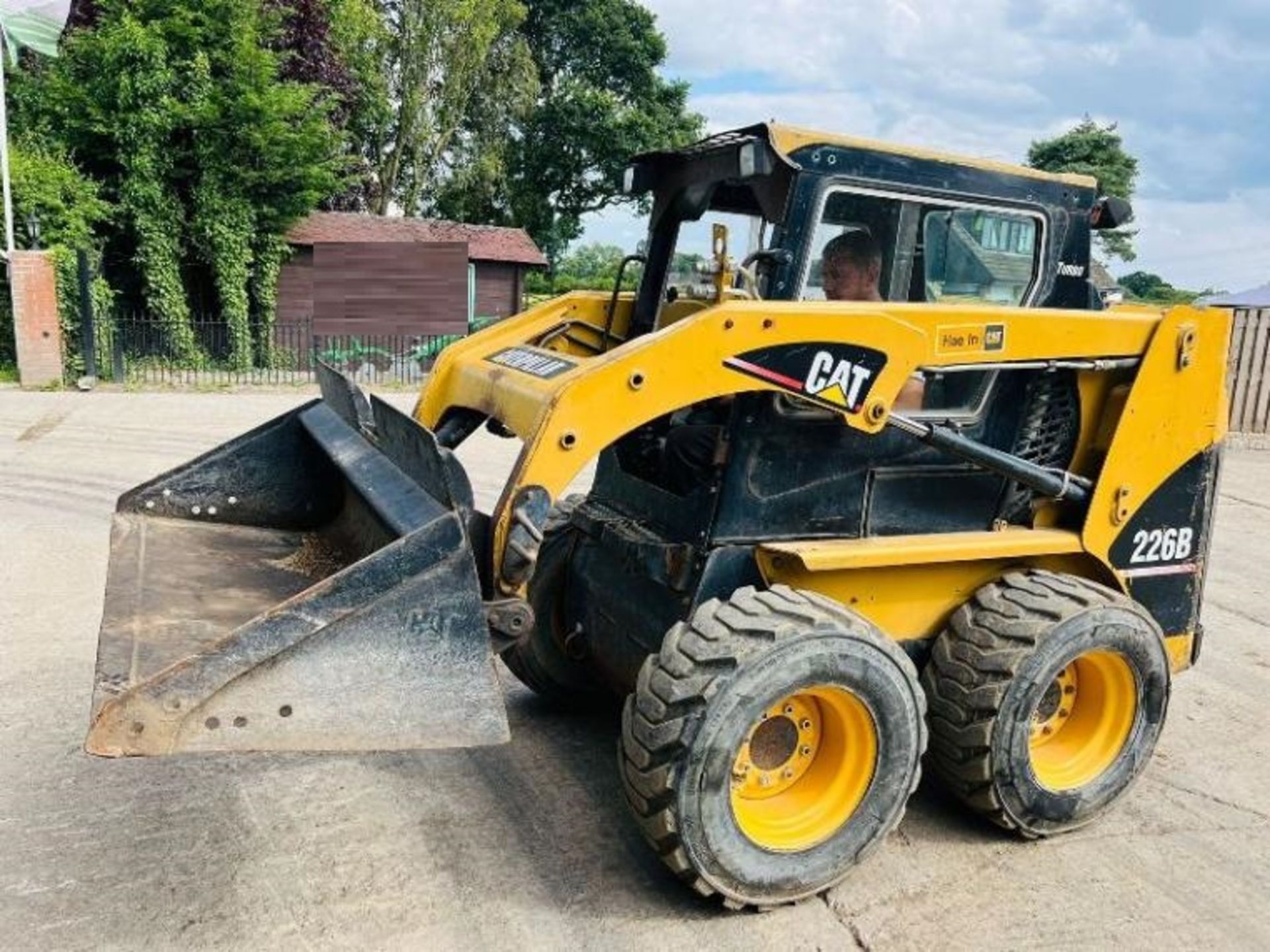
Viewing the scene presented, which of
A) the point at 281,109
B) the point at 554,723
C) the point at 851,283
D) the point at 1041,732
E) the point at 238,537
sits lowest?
the point at 554,723

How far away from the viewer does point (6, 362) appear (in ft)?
56.1

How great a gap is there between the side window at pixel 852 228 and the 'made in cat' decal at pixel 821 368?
1.14ft

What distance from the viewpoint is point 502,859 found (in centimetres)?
356

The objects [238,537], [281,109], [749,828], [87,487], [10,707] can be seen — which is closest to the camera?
[749,828]

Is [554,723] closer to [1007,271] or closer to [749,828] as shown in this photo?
[749,828]

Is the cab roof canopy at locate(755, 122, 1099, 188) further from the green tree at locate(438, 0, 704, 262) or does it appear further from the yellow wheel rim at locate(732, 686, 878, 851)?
the green tree at locate(438, 0, 704, 262)

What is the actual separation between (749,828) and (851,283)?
1.80m

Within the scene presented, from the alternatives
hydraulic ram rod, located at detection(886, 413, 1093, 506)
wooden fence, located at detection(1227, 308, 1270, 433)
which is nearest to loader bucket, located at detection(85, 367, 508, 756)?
hydraulic ram rod, located at detection(886, 413, 1093, 506)

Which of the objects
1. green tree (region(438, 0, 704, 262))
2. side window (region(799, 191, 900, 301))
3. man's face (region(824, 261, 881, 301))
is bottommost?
man's face (region(824, 261, 881, 301))

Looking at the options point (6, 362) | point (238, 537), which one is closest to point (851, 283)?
point (238, 537)

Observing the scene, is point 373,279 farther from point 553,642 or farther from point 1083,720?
point 1083,720

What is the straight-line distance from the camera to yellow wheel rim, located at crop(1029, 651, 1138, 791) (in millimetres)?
3885

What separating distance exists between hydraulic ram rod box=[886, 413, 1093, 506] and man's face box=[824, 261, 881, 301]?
0.43 metres

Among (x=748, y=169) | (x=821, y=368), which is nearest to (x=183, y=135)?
(x=748, y=169)
